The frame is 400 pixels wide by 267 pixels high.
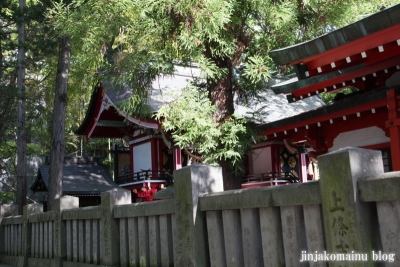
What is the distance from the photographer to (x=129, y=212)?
706cm

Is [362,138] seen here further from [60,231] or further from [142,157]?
[142,157]

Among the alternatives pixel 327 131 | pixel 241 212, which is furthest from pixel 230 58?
pixel 241 212

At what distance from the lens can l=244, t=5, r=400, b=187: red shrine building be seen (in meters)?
7.17

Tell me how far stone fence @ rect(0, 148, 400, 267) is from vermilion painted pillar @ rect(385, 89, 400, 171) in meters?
4.30

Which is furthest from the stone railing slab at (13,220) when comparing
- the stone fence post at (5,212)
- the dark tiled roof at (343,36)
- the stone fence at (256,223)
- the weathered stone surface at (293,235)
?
the weathered stone surface at (293,235)

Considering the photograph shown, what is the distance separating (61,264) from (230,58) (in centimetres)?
546

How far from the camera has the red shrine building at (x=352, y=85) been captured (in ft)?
23.5

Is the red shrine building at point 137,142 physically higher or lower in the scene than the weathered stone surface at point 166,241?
higher

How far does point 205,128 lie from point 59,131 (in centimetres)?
725

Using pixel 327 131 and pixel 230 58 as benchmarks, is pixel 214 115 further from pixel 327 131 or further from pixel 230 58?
pixel 327 131

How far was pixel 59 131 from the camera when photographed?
15367mm

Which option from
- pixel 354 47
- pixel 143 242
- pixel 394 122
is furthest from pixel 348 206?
pixel 394 122

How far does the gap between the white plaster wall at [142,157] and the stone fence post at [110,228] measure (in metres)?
11.2

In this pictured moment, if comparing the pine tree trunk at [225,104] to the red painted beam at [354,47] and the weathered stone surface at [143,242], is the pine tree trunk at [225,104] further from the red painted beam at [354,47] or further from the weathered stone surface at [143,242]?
the weathered stone surface at [143,242]
